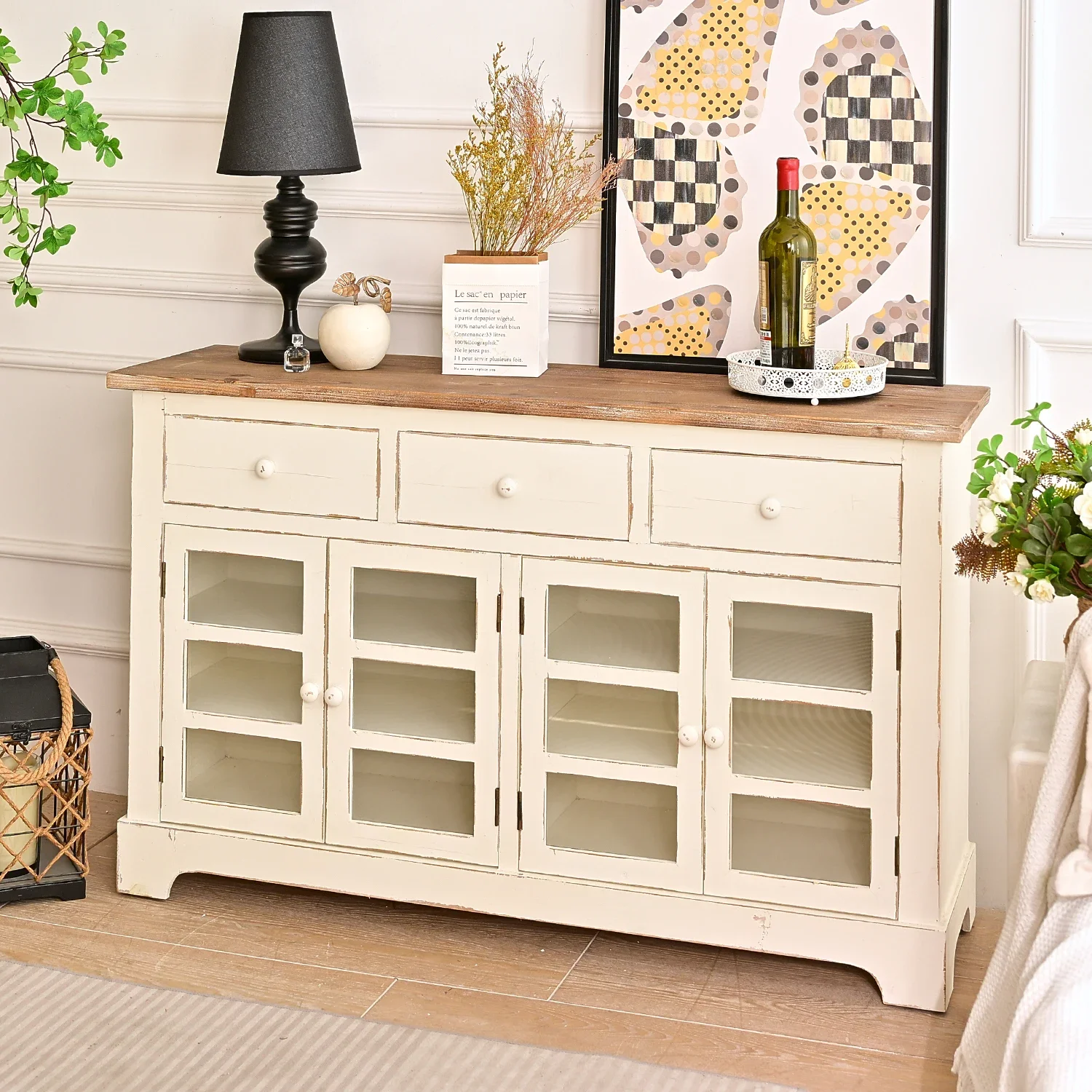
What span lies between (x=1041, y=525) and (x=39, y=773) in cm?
178

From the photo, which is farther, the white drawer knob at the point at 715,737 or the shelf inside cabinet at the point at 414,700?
the shelf inside cabinet at the point at 414,700

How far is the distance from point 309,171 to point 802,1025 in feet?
5.46

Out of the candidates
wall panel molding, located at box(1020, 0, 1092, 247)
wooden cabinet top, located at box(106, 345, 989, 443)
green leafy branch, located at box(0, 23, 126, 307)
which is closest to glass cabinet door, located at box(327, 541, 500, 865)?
wooden cabinet top, located at box(106, 345, 989, 443)

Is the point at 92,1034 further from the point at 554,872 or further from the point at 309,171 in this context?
the point at 309,171

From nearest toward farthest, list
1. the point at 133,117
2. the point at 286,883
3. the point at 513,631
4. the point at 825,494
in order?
the point at 825,494, the point at 513,631, the point at 286,883, the point at 133,117

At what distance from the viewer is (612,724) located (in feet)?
7.84

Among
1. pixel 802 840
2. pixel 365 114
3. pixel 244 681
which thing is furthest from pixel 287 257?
pixel 802 840

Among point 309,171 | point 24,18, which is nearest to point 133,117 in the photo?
point 24,18

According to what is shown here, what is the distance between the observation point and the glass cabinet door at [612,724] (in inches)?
91.3

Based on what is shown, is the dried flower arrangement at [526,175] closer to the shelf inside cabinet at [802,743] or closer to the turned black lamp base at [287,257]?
the turned black lamp base at [287,257]

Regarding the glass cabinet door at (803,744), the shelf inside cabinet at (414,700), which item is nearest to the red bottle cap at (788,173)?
the glass cabinet door at (803,744)

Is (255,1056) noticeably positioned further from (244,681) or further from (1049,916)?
(1049,916)

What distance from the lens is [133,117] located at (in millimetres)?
2924

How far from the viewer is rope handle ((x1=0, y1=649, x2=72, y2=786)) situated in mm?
2582
